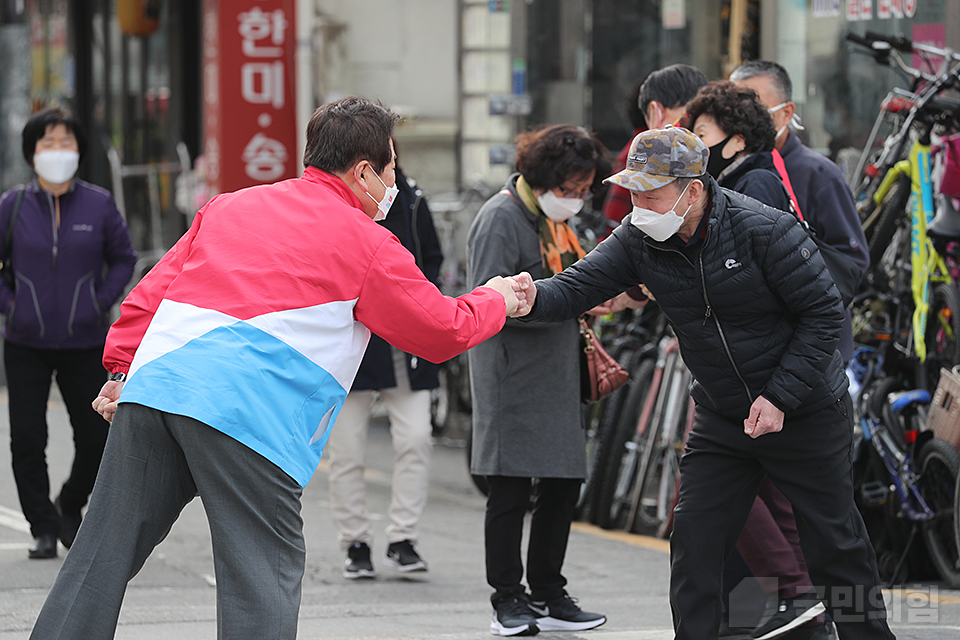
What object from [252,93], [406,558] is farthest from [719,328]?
[252,93]

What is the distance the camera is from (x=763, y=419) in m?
3.99

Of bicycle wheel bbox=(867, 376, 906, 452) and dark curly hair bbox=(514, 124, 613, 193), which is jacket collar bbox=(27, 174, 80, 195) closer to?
dark curly hair bbox=(514, 124, 613, 193)

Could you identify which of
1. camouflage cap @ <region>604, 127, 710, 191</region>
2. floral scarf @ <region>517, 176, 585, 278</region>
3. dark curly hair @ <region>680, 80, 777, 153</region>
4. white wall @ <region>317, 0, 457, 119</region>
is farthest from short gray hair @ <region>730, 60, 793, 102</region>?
white wall @ <region>317, 0, 457, 119</region>

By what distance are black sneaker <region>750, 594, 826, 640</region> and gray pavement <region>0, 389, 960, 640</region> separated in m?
0.44

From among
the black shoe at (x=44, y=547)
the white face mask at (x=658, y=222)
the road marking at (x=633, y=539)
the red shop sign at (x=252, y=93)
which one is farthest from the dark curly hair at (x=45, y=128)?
the red shop sign at (x=252, y=93)

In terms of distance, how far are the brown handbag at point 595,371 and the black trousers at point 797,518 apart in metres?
1.12

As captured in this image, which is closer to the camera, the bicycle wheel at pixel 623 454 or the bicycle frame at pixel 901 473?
the bicycle frame at pixel 901 473

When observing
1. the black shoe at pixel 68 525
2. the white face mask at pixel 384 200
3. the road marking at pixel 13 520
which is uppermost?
the white face mask at pixel 384 200

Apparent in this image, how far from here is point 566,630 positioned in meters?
5.25

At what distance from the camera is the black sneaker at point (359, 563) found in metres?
6.43

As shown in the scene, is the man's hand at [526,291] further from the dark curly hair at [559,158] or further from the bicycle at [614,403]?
the bicycle at [614,403]

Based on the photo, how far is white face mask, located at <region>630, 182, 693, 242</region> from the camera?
4.04 m

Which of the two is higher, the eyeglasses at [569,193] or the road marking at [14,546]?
the eyeglasses at [569,193]

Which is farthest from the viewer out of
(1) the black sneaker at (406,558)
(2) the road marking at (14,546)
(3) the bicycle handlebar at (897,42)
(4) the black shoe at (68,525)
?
(2) the road marking at (14,546)
